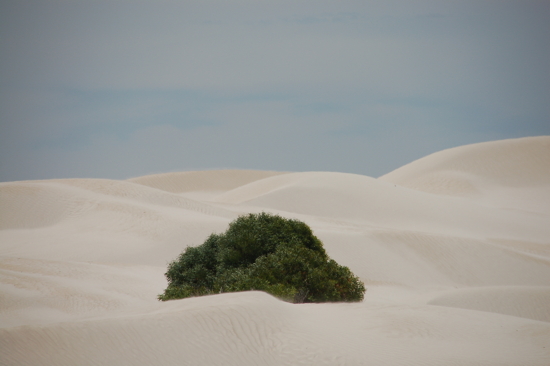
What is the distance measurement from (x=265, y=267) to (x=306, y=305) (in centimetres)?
164

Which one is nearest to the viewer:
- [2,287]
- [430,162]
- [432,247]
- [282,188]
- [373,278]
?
[2,287]

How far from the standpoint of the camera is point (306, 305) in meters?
11.9

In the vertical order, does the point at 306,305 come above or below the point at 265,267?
below

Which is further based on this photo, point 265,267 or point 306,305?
point 265,267

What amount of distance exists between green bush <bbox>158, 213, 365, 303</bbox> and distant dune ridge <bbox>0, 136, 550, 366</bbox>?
1.10 m

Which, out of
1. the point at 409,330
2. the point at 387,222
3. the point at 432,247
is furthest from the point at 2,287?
the point at 387,222

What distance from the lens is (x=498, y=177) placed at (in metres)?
58.2

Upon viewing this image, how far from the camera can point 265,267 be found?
13172 millimetres

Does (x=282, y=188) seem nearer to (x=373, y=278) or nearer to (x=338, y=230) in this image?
(x=338, y=230)

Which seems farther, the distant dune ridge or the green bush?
the green bush

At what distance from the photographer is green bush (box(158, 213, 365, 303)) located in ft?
42.8

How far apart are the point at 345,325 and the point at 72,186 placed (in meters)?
26.3

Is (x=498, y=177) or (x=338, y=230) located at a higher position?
(x=498, y=177)

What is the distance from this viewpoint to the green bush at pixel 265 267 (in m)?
13.1
